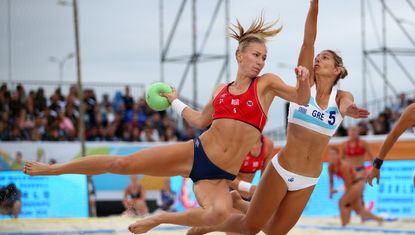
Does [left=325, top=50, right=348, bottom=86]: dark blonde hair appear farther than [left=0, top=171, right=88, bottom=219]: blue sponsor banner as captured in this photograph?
No

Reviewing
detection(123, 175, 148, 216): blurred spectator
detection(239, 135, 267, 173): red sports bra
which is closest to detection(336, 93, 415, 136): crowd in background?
detection(123, 175, 148, 216): blurred spectator

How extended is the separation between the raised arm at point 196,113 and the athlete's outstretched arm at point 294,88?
64 centimetres

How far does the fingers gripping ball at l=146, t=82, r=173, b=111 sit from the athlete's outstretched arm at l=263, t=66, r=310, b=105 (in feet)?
3.84

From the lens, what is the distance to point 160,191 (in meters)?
18.1

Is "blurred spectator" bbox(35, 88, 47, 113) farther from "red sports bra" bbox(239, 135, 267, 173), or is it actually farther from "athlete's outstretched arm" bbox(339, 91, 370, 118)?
"athlete's outstretched arm" bbox(339, 91, 370, 118)

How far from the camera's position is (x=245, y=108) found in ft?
22.3

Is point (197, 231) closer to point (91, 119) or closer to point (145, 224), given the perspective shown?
point (145, 224)

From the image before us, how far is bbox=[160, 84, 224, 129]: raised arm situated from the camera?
7195 mm

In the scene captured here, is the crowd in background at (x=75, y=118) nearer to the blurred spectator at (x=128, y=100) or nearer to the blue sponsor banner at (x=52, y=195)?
the blurred spectator at (x=128, y=100)

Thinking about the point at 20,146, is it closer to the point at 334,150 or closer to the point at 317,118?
the point at 334,150

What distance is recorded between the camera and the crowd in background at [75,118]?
18.7 meters

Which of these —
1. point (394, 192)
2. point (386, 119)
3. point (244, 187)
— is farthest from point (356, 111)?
point (386, 119)

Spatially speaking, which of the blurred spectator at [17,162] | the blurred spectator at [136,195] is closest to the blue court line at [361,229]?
the blurred spectator at [136,195]

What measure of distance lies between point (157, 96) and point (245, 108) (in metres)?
1.11
